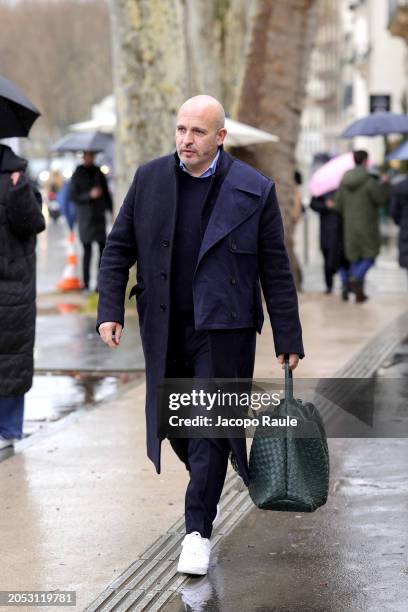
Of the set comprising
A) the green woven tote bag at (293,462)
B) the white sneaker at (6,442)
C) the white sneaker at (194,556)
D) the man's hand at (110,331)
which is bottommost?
the white sneaker at (6,442)

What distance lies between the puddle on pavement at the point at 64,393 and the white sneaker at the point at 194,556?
3365 mm

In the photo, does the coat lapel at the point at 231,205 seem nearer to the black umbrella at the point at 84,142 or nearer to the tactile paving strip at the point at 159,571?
the tactile paving strip at the point at 159,571

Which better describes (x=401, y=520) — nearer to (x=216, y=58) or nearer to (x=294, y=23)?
(x=294, y=23)

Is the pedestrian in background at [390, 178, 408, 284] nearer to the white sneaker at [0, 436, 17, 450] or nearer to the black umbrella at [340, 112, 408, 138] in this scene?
the white sneaker at [0, 436, 17, 450]

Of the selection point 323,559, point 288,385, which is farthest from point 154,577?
point 288,385

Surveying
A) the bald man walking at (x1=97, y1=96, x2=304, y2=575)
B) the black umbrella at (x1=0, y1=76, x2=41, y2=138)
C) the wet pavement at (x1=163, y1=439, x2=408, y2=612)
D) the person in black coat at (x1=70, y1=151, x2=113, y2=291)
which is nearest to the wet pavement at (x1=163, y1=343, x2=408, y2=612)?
the wet pavement at (x1=163, y1=439, x2=408, y2=612)

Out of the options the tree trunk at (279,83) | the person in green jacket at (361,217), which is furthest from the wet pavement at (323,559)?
the tree trunk at (279,83)

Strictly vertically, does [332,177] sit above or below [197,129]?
below

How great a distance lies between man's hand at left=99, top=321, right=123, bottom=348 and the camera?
612cm

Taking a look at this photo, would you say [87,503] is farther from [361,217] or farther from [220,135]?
[361,217]

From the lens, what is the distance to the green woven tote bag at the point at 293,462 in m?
5.82

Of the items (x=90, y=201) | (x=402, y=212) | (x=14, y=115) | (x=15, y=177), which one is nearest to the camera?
(x=15, y=177)

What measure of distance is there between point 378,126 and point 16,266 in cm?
1461

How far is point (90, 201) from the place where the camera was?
19969 millimetres
